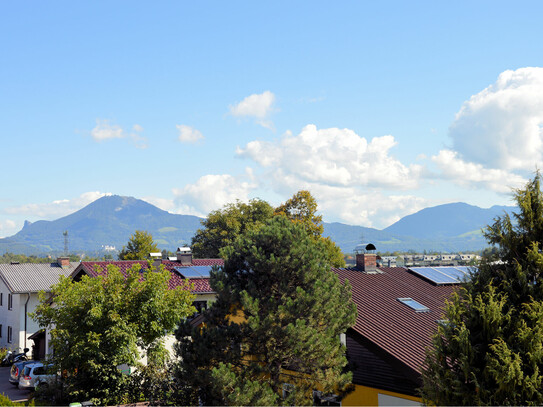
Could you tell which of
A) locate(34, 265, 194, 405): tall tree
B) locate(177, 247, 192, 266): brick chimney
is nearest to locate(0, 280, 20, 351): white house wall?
locate(177, 247, 192, 266): brick chimney

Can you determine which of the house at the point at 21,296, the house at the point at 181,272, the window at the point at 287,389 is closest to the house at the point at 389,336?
the window at the point at 287,389

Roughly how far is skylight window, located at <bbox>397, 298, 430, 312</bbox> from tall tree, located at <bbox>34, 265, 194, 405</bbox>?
30.4ft

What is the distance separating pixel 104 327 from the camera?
2055cm

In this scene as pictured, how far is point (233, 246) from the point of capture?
53.9 feet

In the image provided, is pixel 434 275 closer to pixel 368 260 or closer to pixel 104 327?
pixel 368 260

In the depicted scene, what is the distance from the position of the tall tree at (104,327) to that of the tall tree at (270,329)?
5692mm

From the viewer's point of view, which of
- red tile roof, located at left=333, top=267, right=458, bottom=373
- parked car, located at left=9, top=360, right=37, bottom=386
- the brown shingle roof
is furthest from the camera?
the brown shingle roof

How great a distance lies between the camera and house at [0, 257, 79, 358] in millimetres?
46469

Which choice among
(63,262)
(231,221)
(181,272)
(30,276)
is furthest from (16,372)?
(231,221)

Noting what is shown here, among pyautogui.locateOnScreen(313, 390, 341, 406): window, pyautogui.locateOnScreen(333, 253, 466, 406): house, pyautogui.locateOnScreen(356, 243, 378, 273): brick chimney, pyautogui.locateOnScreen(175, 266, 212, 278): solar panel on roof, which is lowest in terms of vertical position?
pyautogui.locateOnScreen(313, 390, 341, 406): window

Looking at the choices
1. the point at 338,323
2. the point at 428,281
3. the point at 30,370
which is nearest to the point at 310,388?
the point at 338,323

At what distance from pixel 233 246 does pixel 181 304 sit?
23.3 feet

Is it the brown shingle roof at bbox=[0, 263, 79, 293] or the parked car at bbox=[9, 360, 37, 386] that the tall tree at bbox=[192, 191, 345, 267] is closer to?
the brown shingle roof at bbox=[0, 263, 79, 293]

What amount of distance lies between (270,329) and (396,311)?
244 inches
